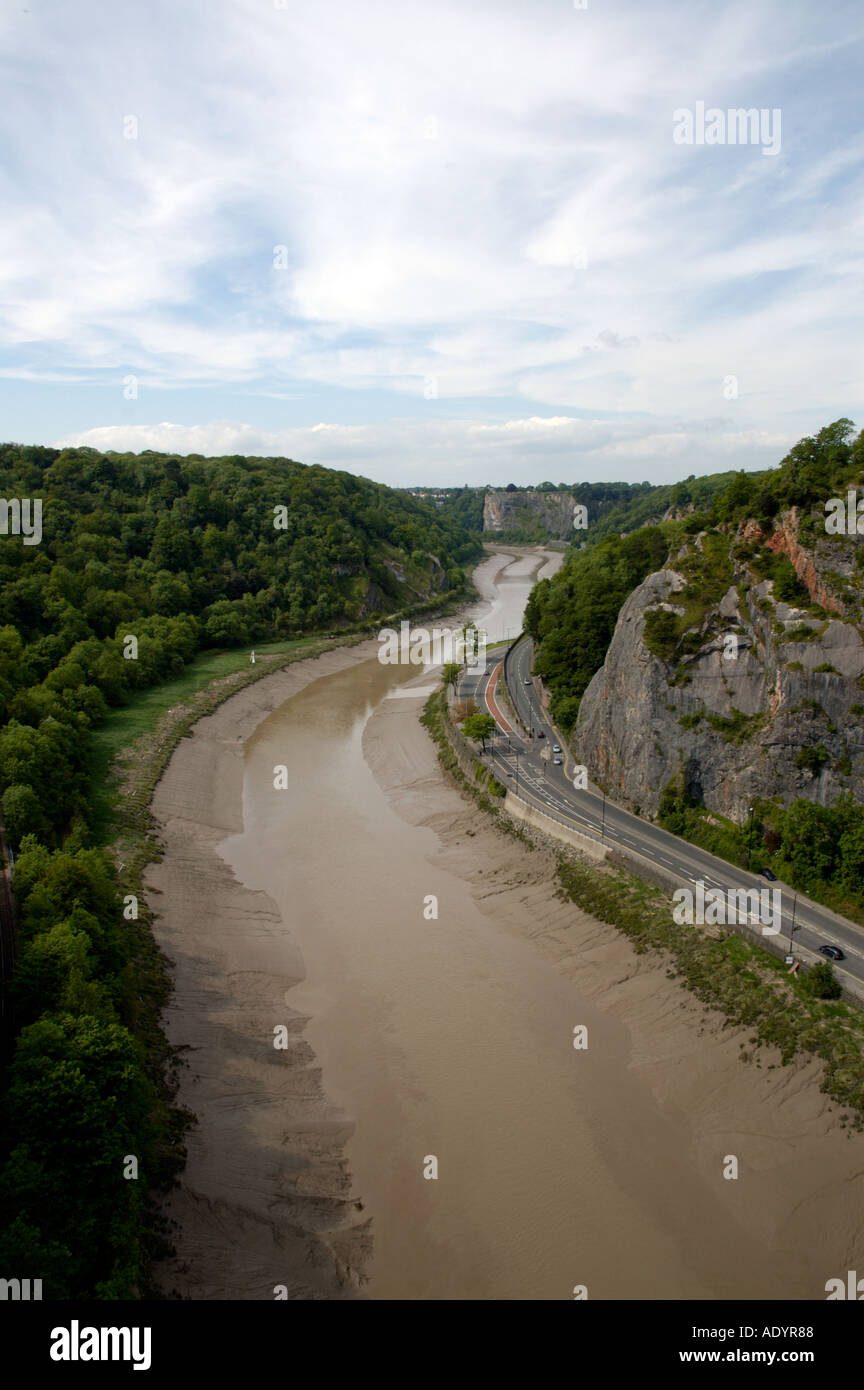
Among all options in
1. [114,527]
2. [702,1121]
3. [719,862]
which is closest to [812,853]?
[719,862]

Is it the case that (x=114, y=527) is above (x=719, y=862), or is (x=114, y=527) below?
above

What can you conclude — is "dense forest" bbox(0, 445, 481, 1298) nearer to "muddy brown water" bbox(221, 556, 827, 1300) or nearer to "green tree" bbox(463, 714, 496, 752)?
"muddy brown water" bbox(221, 556, 827, 1300)

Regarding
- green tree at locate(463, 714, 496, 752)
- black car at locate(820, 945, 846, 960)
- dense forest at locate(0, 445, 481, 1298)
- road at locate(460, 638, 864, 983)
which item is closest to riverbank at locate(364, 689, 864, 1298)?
black car at locate(820, 945, 846, 960)

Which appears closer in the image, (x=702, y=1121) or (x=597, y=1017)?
(x=702, y=1121)

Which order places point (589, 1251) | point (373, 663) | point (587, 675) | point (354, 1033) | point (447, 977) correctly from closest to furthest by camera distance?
1. point (589, 1251)
2. point (354, 1033)
3. point (447, 977)
4. point (587, 675)
5. point (373, 663)

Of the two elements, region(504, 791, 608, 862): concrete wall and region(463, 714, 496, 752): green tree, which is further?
region(463, 714, 496, 752): green tree

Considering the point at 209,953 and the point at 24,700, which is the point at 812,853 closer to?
the point at 209,953

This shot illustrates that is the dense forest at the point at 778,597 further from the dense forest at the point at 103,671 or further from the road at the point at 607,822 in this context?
the dense forest at the point at 103,671
